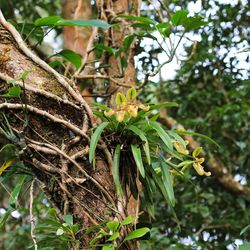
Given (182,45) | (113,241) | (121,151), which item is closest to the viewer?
→ (113,241)

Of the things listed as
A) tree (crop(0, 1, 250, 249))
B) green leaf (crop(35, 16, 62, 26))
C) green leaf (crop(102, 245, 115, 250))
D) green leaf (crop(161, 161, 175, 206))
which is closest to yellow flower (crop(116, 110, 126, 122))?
tree (crop(0, 1, 250, 249))

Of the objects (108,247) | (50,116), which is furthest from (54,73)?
(108,247)

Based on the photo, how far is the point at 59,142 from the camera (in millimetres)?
1154

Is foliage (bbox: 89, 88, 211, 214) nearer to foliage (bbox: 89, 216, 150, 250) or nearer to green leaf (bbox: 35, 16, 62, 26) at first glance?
foliage (bbox: 89, 216, 150, 250)

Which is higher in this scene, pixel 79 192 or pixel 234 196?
pixel 79 192

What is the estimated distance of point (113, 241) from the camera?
3.52 feet

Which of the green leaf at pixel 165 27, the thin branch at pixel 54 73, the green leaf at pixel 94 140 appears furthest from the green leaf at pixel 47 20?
the green leaf at pixel 94 140

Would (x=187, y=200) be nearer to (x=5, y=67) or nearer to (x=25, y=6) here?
(x=5, y=67)

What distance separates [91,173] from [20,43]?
1.30 feet

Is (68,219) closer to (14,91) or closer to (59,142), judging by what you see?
(59,142)

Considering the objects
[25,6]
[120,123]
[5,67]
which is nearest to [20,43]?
[5,67]

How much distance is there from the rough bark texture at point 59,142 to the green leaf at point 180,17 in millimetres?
390

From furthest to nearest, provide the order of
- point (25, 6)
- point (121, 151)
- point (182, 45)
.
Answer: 1. point (25, 6)
2. point (182, 45)
3. point (121, 151)

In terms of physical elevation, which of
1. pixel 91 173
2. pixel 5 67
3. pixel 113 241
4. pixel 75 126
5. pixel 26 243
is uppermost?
pixel 5 67
